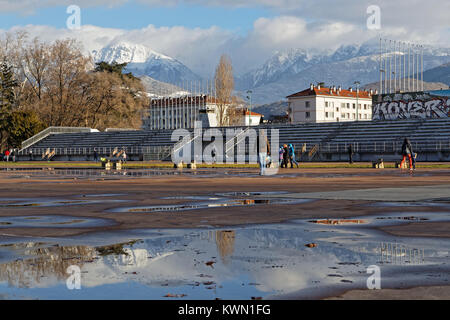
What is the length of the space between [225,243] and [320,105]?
14620cm

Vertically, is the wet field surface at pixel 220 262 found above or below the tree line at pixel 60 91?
below

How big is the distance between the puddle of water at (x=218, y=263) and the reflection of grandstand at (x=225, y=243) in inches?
0.5

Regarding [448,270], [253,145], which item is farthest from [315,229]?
[253,145]

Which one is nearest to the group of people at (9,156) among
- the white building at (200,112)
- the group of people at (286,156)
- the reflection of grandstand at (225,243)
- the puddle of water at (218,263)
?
the white building at (200,112)

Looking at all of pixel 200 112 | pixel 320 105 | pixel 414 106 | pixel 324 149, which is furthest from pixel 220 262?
pixel 320 105

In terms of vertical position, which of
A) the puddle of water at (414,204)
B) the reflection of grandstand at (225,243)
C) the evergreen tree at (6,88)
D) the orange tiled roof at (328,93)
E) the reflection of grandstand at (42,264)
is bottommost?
the puddle of water at (414,204)

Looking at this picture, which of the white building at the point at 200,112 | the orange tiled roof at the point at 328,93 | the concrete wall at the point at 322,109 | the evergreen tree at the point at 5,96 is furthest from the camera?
the orange tiled roof at the point at 328,93

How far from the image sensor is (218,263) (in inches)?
273

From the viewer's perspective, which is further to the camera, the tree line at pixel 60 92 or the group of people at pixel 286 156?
the tree line at pixel 60 92

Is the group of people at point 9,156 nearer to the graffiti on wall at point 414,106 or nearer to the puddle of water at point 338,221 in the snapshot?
the graffiti on wall at point 414,106

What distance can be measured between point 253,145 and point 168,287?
63.6 meters

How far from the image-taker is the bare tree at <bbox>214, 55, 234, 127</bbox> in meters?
105

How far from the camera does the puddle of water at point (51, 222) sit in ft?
Answer: 34.3

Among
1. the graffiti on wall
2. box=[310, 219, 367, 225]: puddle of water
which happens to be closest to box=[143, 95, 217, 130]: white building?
the graffiti on wall
